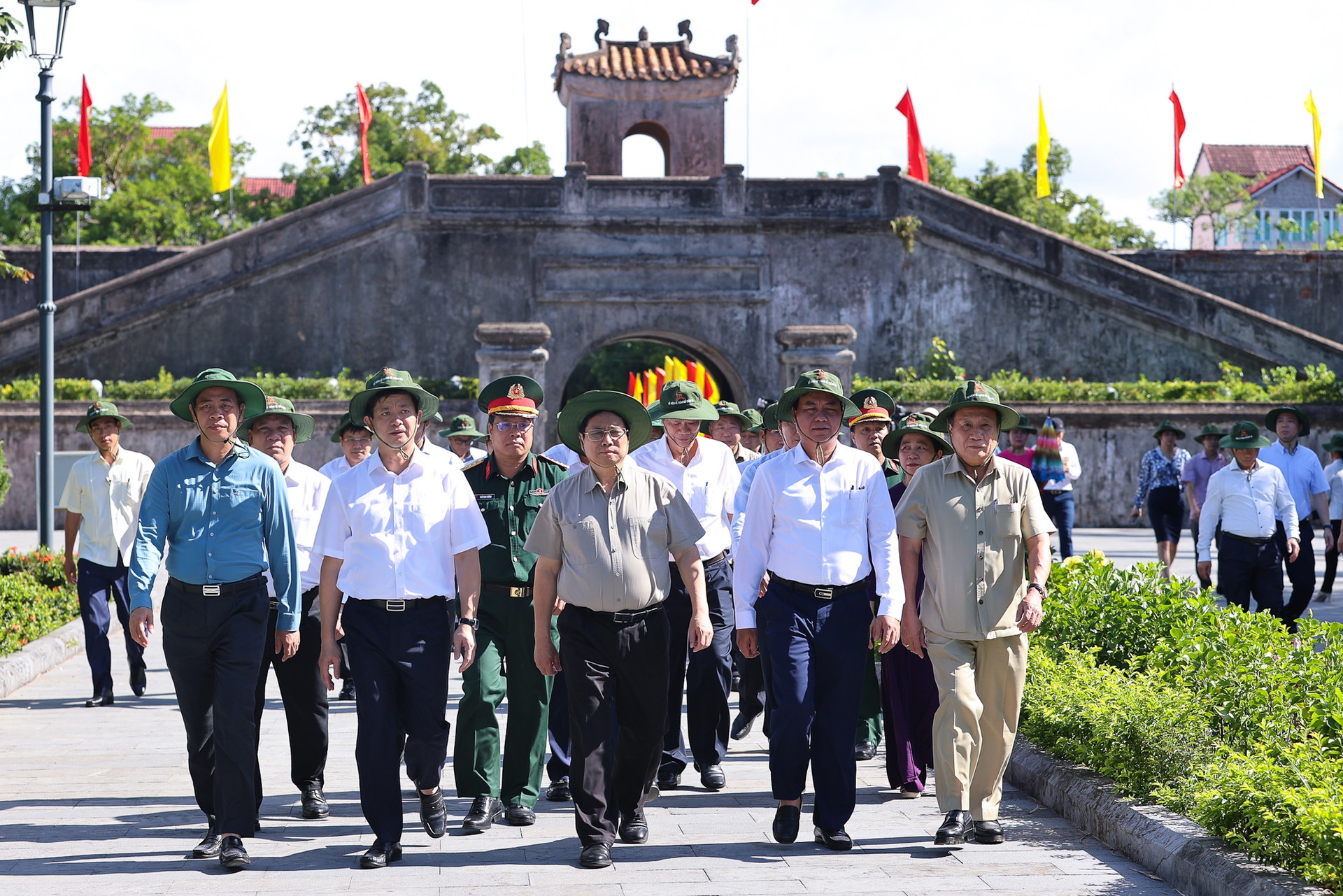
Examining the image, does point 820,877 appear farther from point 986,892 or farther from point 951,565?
point 951,565

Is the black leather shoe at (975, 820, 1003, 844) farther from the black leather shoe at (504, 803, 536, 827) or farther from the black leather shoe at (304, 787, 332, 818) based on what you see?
the black leather shoe at (304, 787, 332, 818)

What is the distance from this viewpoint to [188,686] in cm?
581

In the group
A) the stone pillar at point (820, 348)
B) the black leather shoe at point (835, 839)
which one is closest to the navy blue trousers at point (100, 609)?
the black leather shoe at point (835, 839)

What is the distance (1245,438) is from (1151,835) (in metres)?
5.60

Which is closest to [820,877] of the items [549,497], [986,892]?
[986,892]

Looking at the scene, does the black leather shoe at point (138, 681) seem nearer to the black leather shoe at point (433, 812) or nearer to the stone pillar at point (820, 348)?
the black leather shoe at point (433, 812)

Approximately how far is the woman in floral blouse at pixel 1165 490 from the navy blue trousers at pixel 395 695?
10.5 m

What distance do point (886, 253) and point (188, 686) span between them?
73.3 ft

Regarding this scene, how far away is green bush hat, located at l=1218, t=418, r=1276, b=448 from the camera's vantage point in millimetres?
10297

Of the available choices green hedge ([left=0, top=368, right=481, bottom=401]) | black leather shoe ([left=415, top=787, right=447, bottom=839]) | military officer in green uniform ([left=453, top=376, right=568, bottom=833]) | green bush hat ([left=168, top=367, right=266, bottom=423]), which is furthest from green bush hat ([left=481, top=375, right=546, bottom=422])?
green hedge ([left=0, top=368, right=481, bottom=401])

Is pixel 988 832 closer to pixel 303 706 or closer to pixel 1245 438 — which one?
pixel 303 706

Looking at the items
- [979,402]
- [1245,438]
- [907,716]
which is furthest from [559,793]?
[1245,438]

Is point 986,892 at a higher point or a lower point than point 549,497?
lower

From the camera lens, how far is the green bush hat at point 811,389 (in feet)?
20.8
